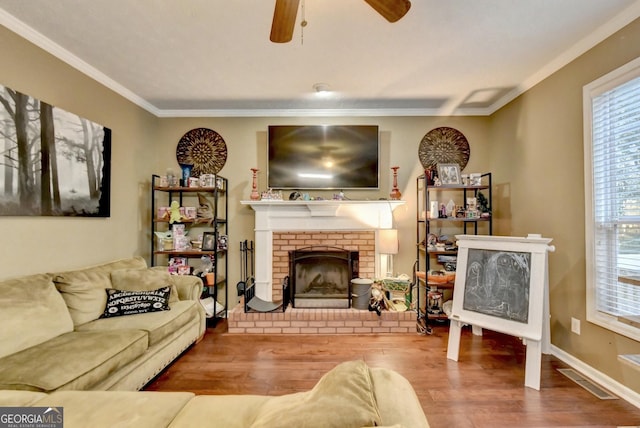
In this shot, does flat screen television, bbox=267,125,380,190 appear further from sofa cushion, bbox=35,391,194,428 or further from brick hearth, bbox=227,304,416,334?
sofa cushion, bbox=35,391,194,428

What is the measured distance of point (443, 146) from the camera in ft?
12.1

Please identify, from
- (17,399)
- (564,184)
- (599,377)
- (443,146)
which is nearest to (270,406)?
(17,399)

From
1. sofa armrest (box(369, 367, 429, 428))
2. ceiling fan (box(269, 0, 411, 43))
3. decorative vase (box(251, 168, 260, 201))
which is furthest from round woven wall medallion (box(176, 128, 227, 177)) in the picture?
sofa armrest (box(369, 367, 429, 428))

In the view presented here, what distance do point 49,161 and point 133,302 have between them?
1.32 m

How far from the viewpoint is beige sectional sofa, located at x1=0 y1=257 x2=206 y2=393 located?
157 centimetres

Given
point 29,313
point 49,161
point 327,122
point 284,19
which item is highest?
point 327,122

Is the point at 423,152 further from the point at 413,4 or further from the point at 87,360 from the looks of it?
the point at 87,360

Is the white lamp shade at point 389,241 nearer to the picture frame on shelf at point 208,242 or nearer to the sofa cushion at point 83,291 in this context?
the picture frame on shelf at point 208,242

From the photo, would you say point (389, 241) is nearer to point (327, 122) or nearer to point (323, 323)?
point (323, 323)

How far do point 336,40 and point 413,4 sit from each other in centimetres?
62

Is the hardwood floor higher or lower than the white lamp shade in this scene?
lower

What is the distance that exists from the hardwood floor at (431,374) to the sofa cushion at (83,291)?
73 cm

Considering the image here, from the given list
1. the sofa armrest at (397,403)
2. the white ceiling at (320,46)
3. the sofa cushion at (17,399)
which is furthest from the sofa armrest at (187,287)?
the sofa armrest at (397,403)

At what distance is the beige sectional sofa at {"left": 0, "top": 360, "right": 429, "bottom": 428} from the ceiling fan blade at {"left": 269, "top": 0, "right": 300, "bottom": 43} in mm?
1554
